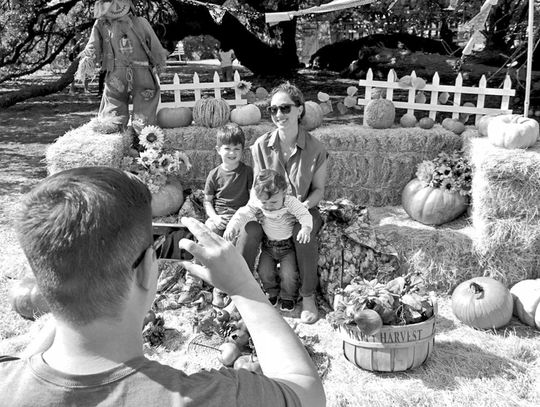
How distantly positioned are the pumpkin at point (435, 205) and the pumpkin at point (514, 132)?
21.3 inches

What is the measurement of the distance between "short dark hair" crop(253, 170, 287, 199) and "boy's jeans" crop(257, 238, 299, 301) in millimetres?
516

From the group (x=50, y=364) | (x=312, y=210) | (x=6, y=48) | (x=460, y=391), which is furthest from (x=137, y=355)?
(x=6, y=48)

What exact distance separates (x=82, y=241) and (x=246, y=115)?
15.8ft

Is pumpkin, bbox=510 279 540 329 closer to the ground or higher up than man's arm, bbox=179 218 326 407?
closer to the ground

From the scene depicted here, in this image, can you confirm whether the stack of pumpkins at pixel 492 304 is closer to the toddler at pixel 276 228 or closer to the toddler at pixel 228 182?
the toddler at pixel 276 228

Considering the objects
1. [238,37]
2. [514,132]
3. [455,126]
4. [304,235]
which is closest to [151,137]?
[304,235]

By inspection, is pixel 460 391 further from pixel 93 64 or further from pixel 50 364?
pixel 93 64

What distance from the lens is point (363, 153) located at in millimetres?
5430

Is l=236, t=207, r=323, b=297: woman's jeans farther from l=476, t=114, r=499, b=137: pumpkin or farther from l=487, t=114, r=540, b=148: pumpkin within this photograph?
l=476, t=114, r=499, b=137: pumpkin

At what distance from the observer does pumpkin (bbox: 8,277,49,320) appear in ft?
13.2

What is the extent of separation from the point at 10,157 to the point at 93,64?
336 centimetres

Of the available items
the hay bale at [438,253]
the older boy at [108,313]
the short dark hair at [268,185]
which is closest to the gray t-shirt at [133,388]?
the older boy at [108,313]

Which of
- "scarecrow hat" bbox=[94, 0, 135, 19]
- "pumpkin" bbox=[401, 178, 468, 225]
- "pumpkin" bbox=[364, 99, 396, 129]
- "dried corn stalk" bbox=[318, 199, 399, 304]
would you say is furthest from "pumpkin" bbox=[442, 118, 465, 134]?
"scarecrow hat" bbox=[94, 0, 135, 19]

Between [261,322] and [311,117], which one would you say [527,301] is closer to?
[311,117]
